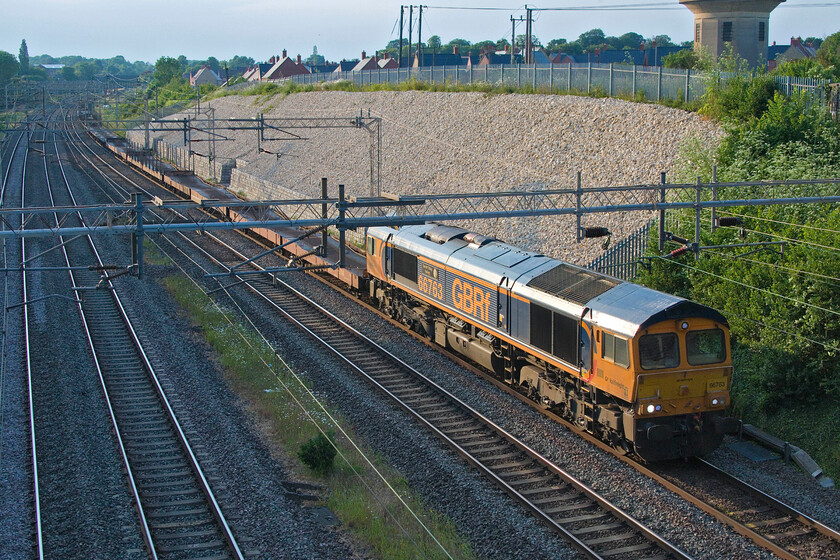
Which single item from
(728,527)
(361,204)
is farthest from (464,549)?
(361,204)

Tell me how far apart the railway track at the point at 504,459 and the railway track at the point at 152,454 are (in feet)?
15.1

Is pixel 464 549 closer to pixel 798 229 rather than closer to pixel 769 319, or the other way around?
pixel 769 319

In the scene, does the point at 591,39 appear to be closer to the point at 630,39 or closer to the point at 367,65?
the point at 630,39

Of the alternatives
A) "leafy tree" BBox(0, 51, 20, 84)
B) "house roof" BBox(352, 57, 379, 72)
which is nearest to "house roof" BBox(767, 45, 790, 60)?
"house roof" BBox(352, 57, 379, 72)

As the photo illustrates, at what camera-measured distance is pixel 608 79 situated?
4006 centimetres

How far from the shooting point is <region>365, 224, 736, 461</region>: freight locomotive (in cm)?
1434

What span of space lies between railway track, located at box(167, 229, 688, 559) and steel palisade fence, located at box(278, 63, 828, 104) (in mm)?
18264

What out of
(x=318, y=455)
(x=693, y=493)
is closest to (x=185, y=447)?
(x=318, y=455)

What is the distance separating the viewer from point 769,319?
1797cm

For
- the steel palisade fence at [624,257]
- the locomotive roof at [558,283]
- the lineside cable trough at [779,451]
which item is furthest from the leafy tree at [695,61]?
the lineside cable trough at [779,451]

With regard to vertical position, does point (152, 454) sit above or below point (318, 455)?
below

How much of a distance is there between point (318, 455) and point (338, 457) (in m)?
0.66

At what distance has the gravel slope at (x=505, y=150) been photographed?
31094 millimetres

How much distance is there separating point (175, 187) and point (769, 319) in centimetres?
4376
